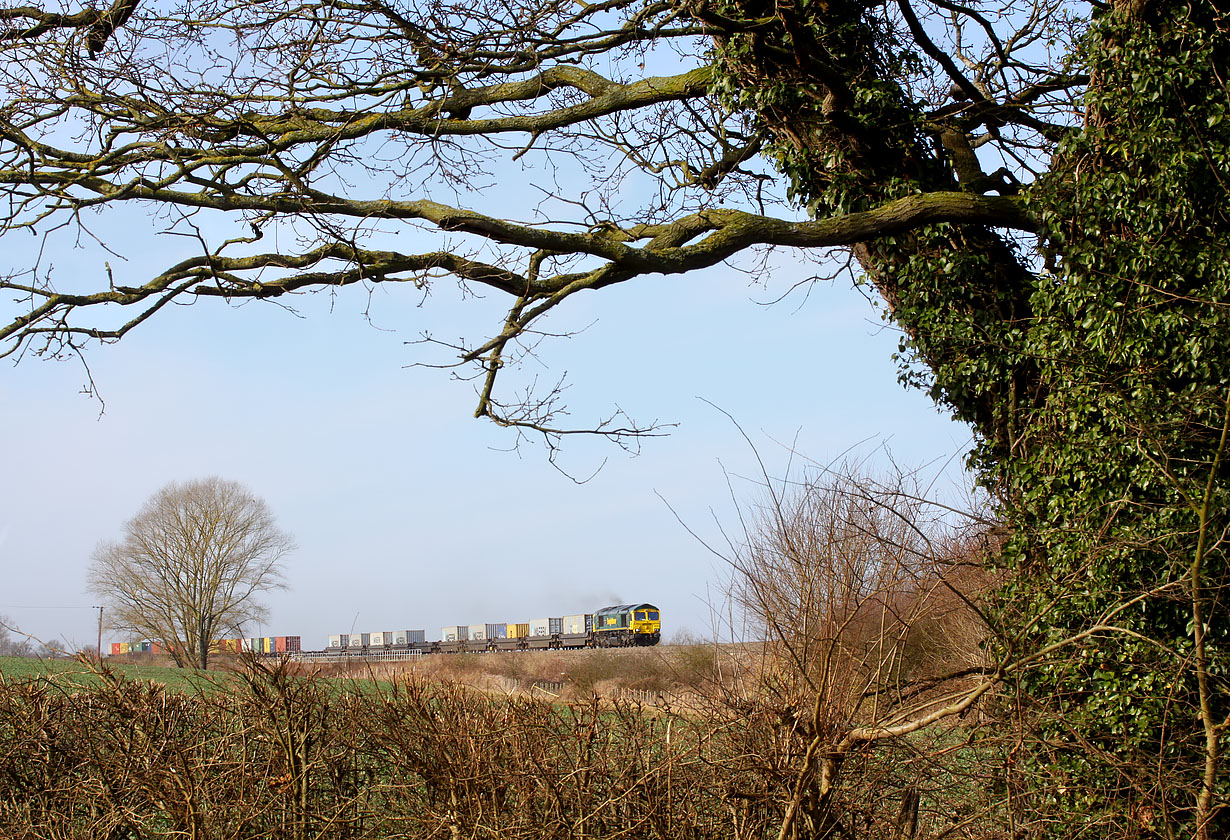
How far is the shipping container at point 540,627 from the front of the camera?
46.7 meters

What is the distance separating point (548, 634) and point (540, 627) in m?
1.28

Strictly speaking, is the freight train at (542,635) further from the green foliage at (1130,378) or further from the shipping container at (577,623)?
the green foliage at (1130,378)

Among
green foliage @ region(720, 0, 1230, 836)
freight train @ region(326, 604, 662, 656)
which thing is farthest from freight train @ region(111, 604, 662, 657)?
green foliage @ region(720, 0, 1230, 836)

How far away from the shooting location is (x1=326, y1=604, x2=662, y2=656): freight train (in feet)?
136

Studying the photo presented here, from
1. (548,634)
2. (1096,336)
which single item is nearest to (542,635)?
(548,634)

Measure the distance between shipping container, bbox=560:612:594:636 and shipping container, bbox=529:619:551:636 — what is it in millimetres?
848

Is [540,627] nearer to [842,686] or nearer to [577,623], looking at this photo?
[577,623]

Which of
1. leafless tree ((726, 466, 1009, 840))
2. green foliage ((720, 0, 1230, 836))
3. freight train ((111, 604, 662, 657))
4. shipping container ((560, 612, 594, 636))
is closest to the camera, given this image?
leafless tree ((726, 466, 1009, 840))

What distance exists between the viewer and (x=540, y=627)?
47.3 meters

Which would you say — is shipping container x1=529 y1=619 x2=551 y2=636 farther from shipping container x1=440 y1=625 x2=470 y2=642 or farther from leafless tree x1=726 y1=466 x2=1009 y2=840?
leafless tree x1=726 y1=466 x2=1009 y2=840

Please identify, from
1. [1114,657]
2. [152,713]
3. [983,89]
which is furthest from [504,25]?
[1114,657]

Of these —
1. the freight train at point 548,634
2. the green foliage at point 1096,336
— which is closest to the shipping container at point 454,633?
the freight train at point 548,634

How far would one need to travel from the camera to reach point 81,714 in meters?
5.74

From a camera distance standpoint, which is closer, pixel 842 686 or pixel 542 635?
pixel 842 686
